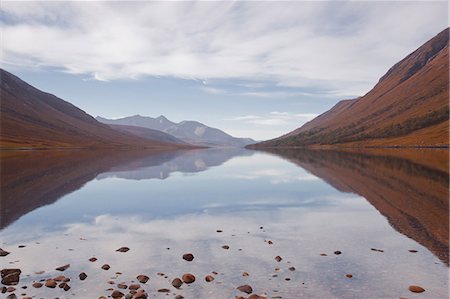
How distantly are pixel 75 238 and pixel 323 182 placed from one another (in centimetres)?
3967

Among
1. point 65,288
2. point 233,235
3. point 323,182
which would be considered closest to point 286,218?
point 233,235

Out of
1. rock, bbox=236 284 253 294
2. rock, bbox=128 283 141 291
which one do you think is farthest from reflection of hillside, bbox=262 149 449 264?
rock, bbox=128 283 141 291

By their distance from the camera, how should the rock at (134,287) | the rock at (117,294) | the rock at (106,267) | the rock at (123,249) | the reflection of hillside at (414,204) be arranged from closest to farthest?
the rock at (117,294)
the rock at (134,287)
the rock at (106,267)
the rock at (123,249)
the reflection of hillside at (414,204)

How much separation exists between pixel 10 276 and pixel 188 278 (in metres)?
8.23

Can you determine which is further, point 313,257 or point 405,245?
point 405,245

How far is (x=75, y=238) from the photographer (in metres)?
24.9

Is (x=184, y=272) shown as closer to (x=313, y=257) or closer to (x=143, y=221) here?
(x=313, y=257)

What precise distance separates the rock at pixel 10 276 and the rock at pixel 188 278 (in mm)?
7665

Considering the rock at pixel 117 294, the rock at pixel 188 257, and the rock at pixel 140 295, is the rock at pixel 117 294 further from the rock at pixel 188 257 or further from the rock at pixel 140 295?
the rock at pixel 188 257

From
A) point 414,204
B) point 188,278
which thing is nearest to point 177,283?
point 188,278

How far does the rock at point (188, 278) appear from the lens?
16.9 meters

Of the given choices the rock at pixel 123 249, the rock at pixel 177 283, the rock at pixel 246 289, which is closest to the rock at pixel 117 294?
the rock at pixel 177 283

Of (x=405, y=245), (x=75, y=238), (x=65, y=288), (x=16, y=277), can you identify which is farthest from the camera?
(x=75, y=238)

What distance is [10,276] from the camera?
17.0 meters
